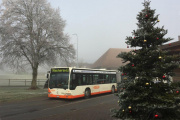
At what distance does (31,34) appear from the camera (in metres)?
19.2

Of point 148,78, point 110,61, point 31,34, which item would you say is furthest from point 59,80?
point 110,61

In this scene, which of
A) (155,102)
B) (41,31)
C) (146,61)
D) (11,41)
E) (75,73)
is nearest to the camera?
(155,102)

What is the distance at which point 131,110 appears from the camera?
17.5 feet

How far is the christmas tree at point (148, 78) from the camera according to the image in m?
5.03

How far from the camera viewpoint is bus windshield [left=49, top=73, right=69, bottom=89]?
13620mm

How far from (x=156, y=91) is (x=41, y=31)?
17.5m

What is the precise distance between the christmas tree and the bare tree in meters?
15.0

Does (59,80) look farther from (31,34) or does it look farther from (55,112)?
(31,34)

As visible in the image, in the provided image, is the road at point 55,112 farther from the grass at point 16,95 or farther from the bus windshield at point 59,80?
the bus windshield at point 59,80

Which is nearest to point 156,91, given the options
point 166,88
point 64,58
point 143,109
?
point 166,88

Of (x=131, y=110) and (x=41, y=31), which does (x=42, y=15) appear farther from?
(x=131, y=110)

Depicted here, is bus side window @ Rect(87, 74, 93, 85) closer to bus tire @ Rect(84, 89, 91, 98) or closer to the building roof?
bus tire @ Rect(84, 89, 91, 98)

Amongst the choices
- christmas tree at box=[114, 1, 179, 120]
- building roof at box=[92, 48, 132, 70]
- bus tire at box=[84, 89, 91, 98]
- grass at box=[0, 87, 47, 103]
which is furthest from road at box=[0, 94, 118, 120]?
building roof at box=[92, 48, 132, 70]

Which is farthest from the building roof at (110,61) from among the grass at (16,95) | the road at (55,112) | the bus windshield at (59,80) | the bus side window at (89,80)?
the road at (55,112)
